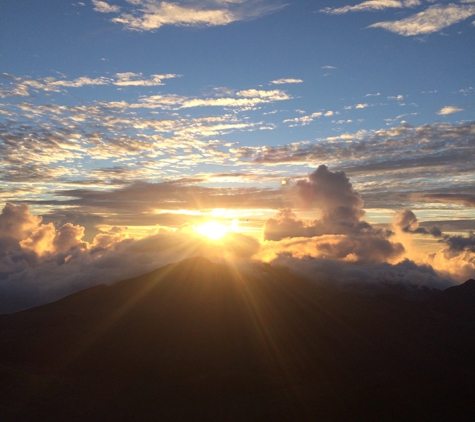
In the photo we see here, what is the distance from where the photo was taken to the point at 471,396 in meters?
172

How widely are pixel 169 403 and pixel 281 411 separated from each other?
49.4 meters

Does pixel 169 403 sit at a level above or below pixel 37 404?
below

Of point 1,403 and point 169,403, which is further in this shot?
point 169,403

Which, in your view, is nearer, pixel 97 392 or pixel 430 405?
pixel 430 405

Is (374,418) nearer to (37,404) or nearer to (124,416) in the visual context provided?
(124,416)

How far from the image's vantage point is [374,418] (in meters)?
155

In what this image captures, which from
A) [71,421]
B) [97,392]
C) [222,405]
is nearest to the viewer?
[71,421]

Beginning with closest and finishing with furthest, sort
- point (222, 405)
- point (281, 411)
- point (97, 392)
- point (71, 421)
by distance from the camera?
point (71, 421) < point (281, 411) < point (222, 405) < point (97, 392)

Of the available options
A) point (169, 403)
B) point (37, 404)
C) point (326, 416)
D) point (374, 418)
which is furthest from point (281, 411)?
point (37, 404)

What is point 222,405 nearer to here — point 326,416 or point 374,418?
point 326,416

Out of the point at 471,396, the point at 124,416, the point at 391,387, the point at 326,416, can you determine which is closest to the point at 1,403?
the point at 124,416

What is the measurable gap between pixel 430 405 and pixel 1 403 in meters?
160

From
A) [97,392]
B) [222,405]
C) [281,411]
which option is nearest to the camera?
[281,411]

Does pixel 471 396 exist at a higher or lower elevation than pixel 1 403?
lower
